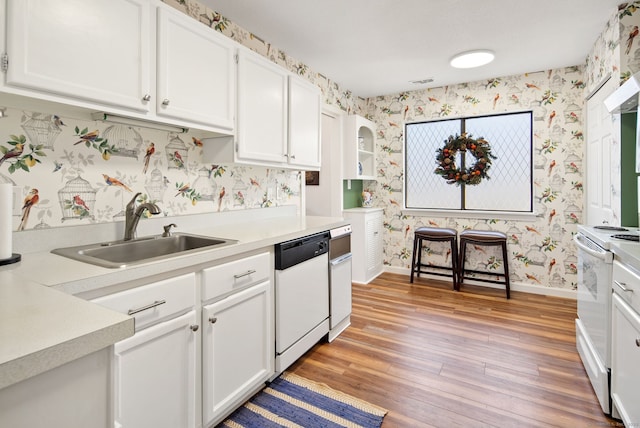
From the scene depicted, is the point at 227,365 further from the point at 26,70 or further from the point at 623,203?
the point at 623,203

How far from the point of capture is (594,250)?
188 centimetres

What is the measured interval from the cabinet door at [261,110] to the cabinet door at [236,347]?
3.13 ft

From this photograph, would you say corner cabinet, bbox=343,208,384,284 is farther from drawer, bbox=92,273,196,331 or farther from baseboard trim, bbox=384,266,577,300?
drawer, bbox=92,273,196,331

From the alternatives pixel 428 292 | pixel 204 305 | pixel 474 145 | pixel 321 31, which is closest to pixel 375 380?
pixel 204 305

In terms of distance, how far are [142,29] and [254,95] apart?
805 mm

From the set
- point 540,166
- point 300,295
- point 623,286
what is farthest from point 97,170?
point 540,166

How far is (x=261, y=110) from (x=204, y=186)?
26.0 inches

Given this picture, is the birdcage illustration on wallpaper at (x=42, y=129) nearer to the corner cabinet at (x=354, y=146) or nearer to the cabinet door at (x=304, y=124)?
the cabinet door at (x=304, y=124)

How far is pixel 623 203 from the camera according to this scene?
2.38 meters

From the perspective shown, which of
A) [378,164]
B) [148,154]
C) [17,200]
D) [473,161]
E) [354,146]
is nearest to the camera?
[17,200]

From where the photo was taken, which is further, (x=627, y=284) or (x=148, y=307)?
(x=627, y=284)

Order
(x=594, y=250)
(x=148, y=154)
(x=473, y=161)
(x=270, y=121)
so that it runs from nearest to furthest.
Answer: (x=594, y=250) < (x=148, y=154) < (x=270, y=121) < (x=473, y=161)

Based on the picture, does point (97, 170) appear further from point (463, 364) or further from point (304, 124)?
point (463, 364)

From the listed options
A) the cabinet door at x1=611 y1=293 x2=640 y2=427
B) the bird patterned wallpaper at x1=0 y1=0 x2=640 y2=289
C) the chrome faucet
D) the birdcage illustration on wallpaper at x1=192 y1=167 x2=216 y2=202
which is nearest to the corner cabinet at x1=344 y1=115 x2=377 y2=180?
the bird patterned wallpaper at x1=0 y1=0 x2=640 y2=289
